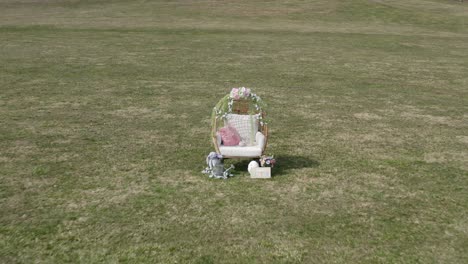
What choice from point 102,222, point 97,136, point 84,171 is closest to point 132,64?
point 97,136

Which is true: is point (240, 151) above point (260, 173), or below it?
above

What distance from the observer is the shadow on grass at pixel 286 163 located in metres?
9.64

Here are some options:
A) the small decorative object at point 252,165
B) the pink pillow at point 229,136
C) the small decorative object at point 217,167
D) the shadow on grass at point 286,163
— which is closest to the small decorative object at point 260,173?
the small decorative object at point 252,165

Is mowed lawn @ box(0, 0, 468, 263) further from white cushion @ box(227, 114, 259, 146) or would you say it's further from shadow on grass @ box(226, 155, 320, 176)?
white cushion @ box(227, 114, 259, 146)

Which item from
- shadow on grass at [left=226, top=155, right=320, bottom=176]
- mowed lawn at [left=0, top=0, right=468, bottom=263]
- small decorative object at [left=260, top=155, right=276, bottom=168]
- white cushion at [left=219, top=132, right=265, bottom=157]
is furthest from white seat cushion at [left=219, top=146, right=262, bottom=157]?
mowed lawn at [left=0, top=0, right=468, bottom=263]

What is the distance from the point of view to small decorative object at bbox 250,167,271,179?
9070 millimetres

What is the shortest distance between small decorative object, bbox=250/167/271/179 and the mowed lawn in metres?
0.13

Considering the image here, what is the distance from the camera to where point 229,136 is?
9641 millimetres

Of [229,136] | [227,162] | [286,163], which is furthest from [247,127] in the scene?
[286,163]

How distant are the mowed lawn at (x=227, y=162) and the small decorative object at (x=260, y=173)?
5.2 inches

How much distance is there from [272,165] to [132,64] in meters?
13.6

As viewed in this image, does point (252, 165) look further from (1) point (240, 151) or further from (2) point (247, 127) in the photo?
(2) point (247, 127)

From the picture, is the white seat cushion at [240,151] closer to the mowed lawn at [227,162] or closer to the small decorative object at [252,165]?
the small decorative object at [252,165]

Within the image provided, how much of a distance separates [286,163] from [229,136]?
1333 millimetres
